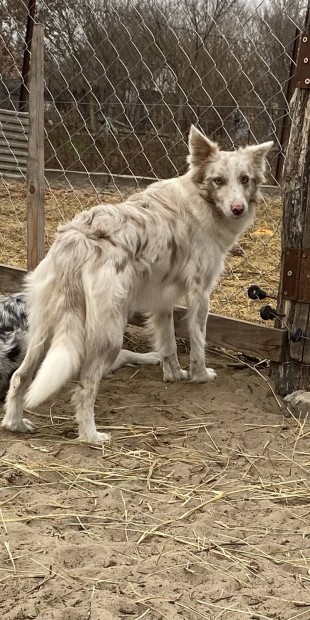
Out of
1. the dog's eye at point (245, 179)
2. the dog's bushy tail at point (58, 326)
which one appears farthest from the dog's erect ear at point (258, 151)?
the dog's bushy tail at point (58, 326)

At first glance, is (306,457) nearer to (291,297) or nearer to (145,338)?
(291,297)

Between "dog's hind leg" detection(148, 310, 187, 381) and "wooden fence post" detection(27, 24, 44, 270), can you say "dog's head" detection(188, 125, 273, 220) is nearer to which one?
"dog's hind leg" detection(148, 310, 187, 381)

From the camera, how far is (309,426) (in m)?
3.70

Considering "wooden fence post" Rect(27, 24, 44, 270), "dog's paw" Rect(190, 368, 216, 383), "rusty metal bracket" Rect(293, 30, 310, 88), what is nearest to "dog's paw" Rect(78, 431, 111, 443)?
"dog's paw" Rect(190, 368, 216, 383)

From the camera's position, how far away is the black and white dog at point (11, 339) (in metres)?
4.04

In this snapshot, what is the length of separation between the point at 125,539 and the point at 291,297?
190cm

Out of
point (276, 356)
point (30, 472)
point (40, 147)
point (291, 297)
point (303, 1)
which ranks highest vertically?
point (303, 1)

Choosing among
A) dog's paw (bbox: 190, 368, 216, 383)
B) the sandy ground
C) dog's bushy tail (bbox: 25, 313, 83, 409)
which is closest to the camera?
the sandy ground

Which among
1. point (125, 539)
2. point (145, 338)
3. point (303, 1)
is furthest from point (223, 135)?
point (125, 539)

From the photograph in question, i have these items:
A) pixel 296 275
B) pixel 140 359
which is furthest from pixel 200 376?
pixel 296 275

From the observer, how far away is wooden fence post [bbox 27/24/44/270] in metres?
4.71

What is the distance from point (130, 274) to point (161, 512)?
4.33 feet

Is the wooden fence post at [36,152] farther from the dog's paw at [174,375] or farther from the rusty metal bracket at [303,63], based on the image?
the rusty metal bracket at [303,63]

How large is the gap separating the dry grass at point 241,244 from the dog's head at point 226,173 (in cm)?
56
